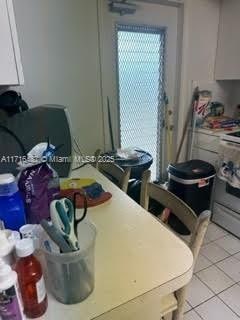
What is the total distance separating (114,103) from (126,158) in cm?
48

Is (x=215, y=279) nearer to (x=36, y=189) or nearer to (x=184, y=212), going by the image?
(x=184, y=212)

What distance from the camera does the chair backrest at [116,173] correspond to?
1.28 metres

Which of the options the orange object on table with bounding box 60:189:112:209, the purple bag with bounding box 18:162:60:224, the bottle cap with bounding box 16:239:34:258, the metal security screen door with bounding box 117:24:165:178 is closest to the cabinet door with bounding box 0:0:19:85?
the purple bag with bounding box 18:162:60:224

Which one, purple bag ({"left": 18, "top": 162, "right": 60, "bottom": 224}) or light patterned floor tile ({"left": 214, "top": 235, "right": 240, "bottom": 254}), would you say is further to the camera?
light patterned floor tile ({"left": 214, "top": 235, "right": 240, "bottom": 254})

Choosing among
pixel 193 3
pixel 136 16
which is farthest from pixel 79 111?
pixel 193 3

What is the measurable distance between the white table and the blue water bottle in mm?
227

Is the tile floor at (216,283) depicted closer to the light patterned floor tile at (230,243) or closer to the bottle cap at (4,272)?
the light patterned floor tile at (230,243)

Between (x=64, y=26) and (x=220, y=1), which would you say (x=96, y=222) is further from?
(x=220, y=1)

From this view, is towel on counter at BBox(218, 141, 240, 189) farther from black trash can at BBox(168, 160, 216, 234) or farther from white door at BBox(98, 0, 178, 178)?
white door at BBox(98, 0, 178, 178)

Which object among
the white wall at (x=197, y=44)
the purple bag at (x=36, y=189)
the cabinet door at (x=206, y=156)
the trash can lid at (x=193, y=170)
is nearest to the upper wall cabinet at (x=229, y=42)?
the white wall at (x=197, y=44)

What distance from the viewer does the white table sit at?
55 centimetres

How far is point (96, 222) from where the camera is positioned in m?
0.89

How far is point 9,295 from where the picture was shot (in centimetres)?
45

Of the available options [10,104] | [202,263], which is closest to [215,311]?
[202,263]
